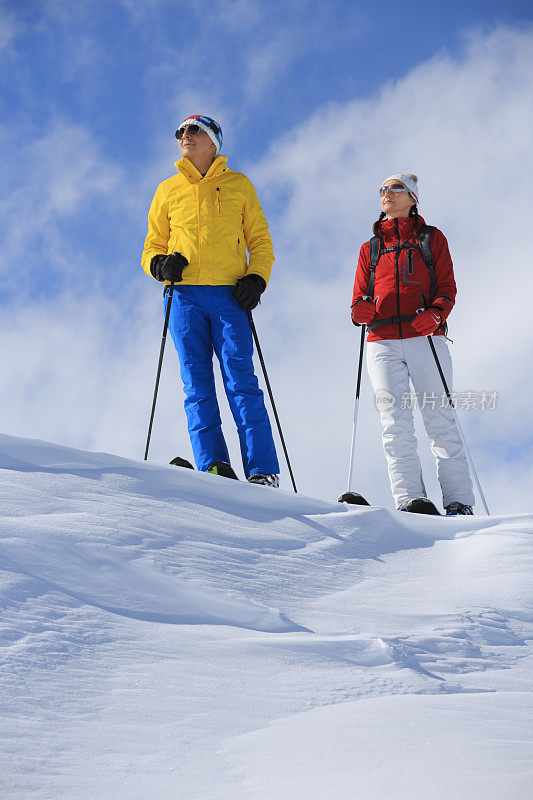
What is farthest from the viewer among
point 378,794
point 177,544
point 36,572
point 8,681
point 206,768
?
point 177,544

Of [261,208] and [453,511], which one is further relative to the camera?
[261,208]

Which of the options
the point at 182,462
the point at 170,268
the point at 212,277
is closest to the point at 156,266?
the point at 170,268

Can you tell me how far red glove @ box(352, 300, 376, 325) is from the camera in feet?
16.2

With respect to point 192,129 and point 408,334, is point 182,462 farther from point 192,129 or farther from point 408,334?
point 192,129

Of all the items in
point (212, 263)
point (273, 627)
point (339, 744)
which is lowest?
point (339, 744)

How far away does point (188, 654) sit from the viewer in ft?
6.07

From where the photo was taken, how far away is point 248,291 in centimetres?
457

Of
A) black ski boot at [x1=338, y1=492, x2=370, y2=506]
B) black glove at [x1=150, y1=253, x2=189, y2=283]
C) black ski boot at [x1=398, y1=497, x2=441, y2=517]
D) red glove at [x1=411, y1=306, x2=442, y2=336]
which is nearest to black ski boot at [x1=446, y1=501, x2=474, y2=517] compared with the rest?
black ski boot at [x1=398, y1=497, x2=441, y2=517]

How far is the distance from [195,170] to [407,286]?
5.33 feet

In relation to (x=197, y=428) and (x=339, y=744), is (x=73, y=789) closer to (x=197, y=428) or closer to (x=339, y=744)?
(x=339, y=744)

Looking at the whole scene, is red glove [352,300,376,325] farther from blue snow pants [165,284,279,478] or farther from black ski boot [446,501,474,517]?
black ski boot [446,501,474,517]

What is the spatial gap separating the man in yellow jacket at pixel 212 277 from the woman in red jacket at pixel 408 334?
0.81 meters

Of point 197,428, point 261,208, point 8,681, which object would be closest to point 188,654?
point 8,681

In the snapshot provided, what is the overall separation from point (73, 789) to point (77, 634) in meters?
0.56
